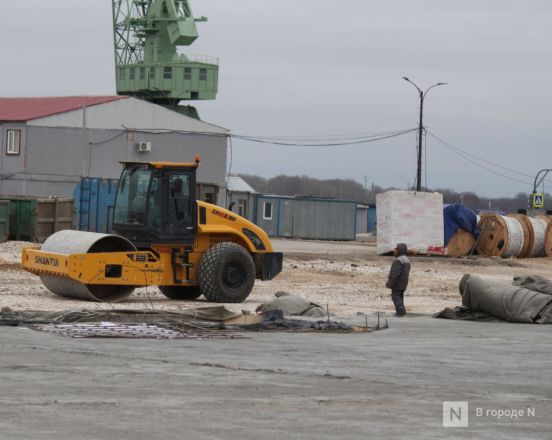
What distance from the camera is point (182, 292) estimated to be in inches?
1024

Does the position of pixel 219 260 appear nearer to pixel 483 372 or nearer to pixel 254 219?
pixel 483 372

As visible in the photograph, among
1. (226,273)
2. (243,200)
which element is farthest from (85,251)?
(243,200)

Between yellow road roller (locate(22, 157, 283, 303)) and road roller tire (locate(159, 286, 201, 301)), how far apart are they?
65 cm

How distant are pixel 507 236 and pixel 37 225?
65.7ft

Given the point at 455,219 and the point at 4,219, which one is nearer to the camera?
the point at 4,219

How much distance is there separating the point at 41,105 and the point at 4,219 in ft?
79.3

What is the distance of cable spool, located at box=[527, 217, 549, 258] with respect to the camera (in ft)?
175

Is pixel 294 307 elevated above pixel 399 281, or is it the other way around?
pixel 399 281

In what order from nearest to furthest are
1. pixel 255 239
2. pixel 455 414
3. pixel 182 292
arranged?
pixel 455 414, pixel 255 239, pixel 182 292

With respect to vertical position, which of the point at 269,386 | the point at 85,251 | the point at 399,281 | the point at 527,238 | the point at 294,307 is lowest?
the point at 269,386

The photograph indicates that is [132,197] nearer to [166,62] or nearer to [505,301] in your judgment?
[505,301]

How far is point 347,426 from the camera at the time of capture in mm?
10109

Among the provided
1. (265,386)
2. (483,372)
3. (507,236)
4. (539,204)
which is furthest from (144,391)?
(539,204)

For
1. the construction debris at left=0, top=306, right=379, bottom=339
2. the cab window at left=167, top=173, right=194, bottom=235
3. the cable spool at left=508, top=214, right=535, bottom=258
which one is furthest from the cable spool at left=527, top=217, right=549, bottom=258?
the construction debris at left=0, top=306, right=379, bottom=339
